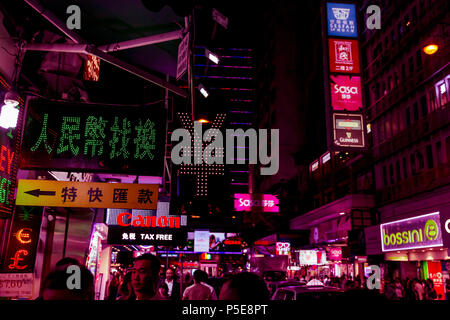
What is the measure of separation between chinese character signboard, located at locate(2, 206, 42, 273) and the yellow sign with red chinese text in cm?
152

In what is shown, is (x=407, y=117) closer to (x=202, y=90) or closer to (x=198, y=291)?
(x=202, y=90)

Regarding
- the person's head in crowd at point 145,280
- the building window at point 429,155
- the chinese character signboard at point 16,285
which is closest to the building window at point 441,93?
the building window at point 429,155

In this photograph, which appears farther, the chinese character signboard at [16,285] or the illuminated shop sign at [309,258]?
the illuminated shop sign at [309,258]

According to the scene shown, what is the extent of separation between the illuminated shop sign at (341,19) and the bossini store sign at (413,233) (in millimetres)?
8020

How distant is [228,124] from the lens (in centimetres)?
898

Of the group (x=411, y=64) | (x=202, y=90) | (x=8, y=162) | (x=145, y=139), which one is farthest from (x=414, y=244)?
(x=411, y=64)

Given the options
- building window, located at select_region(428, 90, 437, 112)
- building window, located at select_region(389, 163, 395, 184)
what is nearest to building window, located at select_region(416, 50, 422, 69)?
building window, located at select_region(428, 90, 437, 112)

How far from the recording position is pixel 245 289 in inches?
96.2

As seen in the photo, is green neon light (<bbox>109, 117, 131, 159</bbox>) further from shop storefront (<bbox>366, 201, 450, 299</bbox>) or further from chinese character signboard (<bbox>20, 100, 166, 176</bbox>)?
shop storefront (<bbox>366, 201, 450, 299</bbox>)

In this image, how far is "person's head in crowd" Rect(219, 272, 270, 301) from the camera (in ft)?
7.84

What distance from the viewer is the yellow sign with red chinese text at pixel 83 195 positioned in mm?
6750

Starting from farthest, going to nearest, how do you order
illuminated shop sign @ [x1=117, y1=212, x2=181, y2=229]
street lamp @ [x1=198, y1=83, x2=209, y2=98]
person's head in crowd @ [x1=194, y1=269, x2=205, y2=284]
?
illuminated shop sign @ [x1=117, y1=212, x2=181, y2=229], person's head in crowd @ [x1=194, y1=269, x2=205, y2=284], street lamp @ [x1=198, y1=83, x2=209, y2=98]

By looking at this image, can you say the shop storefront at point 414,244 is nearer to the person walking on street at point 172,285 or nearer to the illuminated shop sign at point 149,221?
the illuminated shop sign at point 149,221
